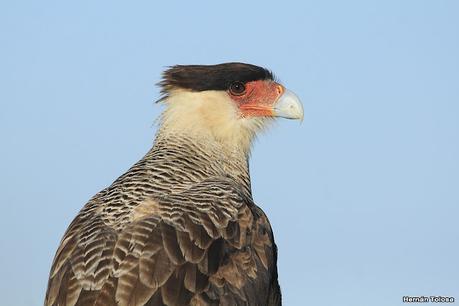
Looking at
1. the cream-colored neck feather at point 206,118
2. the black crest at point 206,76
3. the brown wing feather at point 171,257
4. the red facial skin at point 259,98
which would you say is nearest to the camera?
the brown wing feather at point 171,257

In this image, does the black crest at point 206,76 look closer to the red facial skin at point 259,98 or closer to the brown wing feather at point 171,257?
the red facial skin at point 259,98

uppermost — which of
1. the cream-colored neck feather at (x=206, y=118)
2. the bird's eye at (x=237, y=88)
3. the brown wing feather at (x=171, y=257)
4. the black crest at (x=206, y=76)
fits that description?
the black crest at (x=206, y=76)

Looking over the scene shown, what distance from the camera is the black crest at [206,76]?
10164mm

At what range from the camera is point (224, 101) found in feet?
33.7

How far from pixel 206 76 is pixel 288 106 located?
0.86m

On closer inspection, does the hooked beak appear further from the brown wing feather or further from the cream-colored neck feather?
the brown wing feather

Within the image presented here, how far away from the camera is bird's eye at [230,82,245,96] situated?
34.0 feet

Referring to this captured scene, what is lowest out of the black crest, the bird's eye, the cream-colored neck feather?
the cream-colored neck feather

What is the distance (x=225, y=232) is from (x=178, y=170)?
3.77 ft

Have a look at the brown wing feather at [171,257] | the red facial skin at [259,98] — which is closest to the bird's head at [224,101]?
the red facial skin at [259,98]

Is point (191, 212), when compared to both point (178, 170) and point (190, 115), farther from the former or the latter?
point (190, 115)

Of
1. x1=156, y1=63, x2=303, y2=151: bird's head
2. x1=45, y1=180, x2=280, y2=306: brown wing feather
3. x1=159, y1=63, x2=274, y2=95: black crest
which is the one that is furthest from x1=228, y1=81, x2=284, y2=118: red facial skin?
x1=45, y1=180, x2=280, y2=306: brown wing feather

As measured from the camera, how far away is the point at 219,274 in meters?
8.09

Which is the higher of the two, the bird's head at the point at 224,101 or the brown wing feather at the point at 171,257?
the bird's head at the point at 224,101
